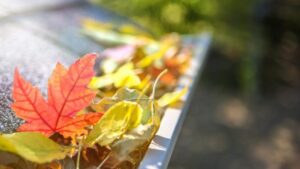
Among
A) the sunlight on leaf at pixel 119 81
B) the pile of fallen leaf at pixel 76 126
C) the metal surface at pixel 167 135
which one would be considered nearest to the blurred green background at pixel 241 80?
the metal surface at pixel 167 135

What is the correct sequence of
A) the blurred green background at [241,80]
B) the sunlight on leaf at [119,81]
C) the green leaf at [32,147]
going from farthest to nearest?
the blurred green background at [241,80] < the sunlight on leaf at [119,81] < the green leaf at [32,147]

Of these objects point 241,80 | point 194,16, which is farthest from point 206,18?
point 241,80

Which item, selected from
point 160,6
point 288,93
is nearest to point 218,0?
point 160,6

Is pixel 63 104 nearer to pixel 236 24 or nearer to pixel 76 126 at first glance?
pixel 76 126

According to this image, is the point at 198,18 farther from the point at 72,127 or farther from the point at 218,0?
the point at 72,127

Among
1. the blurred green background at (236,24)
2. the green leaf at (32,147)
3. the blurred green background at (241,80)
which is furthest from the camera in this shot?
the blurred green background at (236,24)

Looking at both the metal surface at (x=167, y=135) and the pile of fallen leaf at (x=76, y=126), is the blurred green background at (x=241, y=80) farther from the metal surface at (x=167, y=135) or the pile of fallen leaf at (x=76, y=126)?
the pile of fallen leaf at (x=76, y=126)

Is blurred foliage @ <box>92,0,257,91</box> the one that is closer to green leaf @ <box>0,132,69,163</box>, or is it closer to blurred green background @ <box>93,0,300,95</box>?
blurred green background @ <box>93,0,300,95</box>
